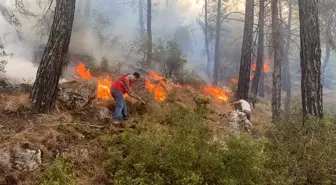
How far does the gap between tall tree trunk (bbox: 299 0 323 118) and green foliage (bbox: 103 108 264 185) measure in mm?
2766

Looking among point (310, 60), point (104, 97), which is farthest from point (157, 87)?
point (310, 60)

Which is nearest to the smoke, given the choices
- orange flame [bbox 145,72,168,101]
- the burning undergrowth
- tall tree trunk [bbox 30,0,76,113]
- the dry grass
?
tall tree trunk [bbox 30,0,76,113]

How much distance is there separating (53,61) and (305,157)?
18.3ft

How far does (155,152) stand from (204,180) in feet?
2.91

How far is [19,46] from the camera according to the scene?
1650cm

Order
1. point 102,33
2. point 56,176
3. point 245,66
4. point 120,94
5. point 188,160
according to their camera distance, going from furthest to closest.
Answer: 1. point 102,33
2. point 245,66
3. point 120,94
4. point 188,160
5. point 56,176

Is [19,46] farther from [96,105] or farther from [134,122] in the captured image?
[134,122]

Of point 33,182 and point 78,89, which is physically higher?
point 78,89

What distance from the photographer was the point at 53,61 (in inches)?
295

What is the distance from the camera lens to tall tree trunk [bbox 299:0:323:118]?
24.5 feet

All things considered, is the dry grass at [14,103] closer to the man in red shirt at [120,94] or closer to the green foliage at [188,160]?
the man in red shirt at [120,94]

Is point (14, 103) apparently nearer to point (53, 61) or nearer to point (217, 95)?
point (53, 61)

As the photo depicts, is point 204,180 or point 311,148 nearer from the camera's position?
point 204,180

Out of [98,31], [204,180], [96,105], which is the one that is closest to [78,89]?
[96,105]
